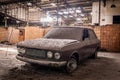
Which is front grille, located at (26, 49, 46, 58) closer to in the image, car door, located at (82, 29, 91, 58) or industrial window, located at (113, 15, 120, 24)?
car door, located at (82, 29, 91, 58)

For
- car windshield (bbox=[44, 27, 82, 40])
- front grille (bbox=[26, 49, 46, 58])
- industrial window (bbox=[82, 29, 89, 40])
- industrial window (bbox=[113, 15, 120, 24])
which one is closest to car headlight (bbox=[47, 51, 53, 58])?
front grille (bbox=[26, 49, 46, 58])

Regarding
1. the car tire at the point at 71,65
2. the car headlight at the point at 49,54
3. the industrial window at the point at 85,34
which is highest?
the industrial window at the point at 85,34

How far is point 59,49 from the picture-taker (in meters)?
4.43

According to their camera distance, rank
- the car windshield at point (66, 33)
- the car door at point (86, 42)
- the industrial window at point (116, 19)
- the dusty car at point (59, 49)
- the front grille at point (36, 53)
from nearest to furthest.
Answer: the dusty car at point (59, 49)
the front grille at point (36, 53)
the car windshield at point (66, 33)
the car door at point (86, 42)
the industrial window at point (116, 19)

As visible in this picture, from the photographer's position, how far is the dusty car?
177 inches

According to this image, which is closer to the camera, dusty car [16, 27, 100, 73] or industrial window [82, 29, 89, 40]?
dusty car [16, 27, 100, 73]

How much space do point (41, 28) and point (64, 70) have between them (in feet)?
29.6

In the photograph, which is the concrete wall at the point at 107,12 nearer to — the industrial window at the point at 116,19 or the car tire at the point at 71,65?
the industrial window at the point at 116,19

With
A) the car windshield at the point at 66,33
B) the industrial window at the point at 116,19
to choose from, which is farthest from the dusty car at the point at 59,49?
the industrial window at the point at 116,19

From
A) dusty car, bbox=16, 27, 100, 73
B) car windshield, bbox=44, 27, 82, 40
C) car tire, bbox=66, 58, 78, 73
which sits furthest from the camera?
car windshield, bbox=44, 27, 82, 40

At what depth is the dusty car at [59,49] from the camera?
4.49m

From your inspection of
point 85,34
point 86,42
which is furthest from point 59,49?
point 85,34

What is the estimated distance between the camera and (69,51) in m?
4.77

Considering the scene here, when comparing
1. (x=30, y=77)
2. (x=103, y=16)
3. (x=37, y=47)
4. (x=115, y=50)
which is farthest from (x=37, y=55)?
(x=103, y=16)
